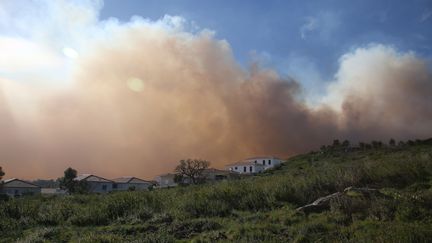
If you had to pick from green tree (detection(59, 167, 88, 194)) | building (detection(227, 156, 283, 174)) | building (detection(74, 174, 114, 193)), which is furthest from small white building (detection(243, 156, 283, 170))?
green tree (detection(59, 167, 88, 194))

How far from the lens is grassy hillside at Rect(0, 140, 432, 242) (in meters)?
9.45

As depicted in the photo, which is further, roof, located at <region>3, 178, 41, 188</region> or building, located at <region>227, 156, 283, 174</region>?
building, located at <region>227, 156, 283, 174</region>

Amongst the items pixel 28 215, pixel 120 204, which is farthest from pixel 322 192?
pixel 28 215

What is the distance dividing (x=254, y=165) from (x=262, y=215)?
106439 mm

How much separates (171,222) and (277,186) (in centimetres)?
505

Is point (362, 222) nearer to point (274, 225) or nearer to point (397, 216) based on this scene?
point (397, 216)

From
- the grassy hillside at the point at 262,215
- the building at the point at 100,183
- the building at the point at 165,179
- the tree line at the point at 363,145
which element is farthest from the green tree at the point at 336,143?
the grassy hillside at the point at 262,215

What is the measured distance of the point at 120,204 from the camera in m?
16.3

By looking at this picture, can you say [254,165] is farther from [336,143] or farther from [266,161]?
[336,143]

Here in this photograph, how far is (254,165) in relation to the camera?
118 meters

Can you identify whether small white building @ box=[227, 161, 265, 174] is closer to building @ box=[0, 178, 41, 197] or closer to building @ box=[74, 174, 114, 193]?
building @ box=[74, 174, 114, 193]

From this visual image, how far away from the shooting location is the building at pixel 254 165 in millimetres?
117806

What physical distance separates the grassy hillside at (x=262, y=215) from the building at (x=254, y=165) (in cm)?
9925

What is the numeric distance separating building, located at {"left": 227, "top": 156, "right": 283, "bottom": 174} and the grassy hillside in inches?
3907
